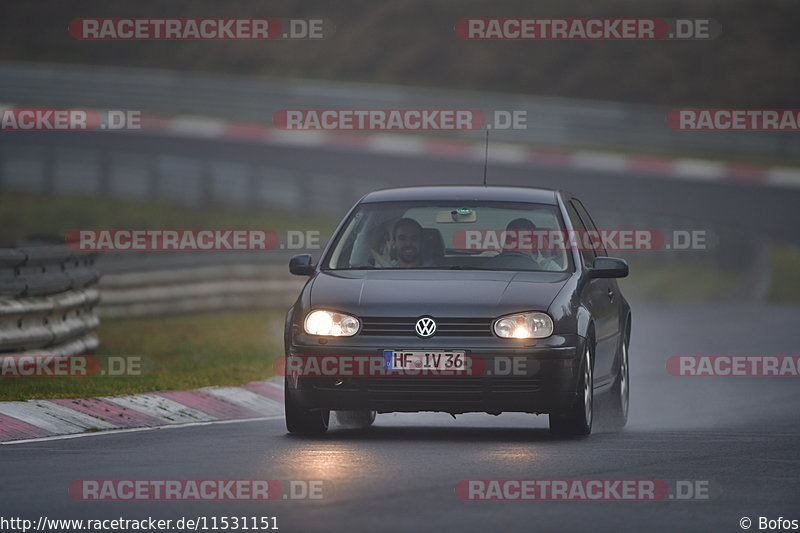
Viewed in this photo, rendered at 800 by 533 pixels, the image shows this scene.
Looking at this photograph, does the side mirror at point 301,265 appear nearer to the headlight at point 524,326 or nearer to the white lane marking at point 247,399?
the headlight at point 524,326

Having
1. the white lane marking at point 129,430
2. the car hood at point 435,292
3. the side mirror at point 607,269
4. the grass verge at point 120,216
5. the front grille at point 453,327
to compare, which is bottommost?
the white lane marking at point 129,430

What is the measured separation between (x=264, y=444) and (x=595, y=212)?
33.0 m

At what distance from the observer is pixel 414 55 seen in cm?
7706

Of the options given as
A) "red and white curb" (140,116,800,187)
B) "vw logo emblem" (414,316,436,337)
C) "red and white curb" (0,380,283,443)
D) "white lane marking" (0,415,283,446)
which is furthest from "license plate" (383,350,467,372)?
"red and white curb" (140,116,800,187)

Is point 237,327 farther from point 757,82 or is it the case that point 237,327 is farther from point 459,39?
point 459,39

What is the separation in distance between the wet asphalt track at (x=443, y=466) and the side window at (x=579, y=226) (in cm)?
117

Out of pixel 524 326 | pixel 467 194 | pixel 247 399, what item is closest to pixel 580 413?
pixel 524 326

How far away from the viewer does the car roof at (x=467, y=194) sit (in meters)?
12.3

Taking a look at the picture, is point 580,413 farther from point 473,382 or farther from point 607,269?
point 607,269

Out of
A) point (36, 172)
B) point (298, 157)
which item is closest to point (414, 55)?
point (298, 157)

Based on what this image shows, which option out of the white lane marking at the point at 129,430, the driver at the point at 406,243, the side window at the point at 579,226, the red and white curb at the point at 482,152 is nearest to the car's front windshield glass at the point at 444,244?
the driver at the point at 406,243

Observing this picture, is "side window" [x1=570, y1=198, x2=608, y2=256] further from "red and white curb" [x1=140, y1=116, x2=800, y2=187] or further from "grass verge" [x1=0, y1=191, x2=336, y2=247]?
"red and white curb" [x1=140, y1=116, x2=800, y2=187]

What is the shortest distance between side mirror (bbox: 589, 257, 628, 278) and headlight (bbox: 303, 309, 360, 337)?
6.00 feet

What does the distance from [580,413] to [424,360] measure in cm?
107
